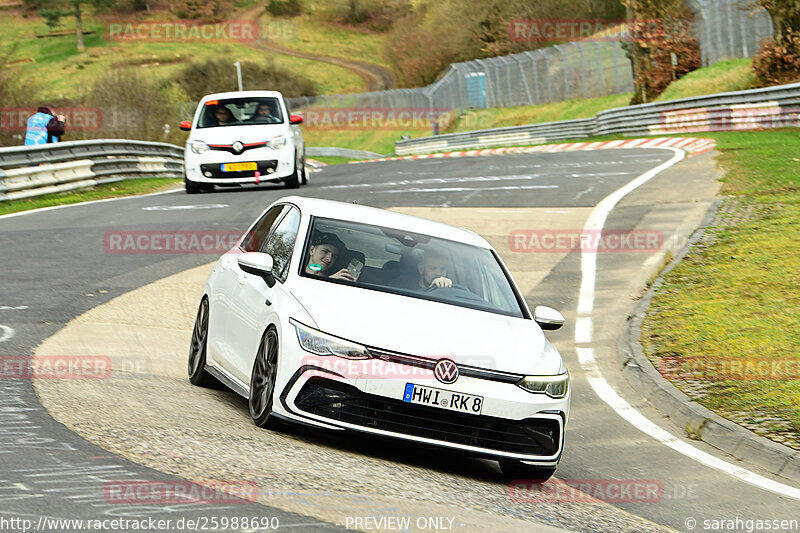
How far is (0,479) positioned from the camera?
524 centimetres

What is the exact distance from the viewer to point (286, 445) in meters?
6.61

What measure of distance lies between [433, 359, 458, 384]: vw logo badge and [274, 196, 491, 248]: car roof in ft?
6.01

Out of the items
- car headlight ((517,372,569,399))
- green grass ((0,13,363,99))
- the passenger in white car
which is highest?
green grass ((0,13,363,99))

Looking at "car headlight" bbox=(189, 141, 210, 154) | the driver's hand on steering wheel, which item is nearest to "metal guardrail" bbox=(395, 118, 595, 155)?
"car headlight" bbox=(189, 141, 210, 154)

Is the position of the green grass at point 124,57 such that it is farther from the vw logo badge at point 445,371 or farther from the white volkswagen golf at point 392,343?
the vw logo badge at point 445,371

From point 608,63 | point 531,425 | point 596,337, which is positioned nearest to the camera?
point 531,425

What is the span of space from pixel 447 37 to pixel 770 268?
7816 cm

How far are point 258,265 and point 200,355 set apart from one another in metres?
1.51

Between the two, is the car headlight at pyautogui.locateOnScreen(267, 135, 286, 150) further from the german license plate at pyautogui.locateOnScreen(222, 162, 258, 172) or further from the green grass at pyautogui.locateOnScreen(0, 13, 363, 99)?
the green grass at pyautogui.locateOnScreen(0, 13, 363, 99)

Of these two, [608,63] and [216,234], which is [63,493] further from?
[608,63]

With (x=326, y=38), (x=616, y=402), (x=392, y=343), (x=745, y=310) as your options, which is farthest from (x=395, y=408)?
(x=326, y=38)

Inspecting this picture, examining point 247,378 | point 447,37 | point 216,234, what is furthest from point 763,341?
point 447,37

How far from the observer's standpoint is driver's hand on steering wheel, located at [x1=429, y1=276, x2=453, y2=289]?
7.78 metres

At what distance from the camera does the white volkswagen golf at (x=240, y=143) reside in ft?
76.0
